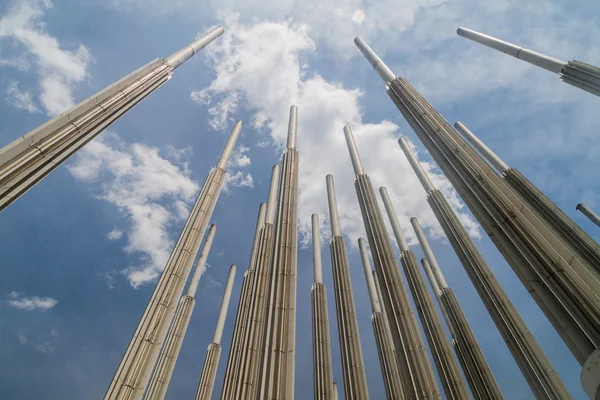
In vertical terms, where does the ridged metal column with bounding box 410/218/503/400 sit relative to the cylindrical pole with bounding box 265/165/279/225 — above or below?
below

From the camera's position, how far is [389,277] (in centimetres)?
1551

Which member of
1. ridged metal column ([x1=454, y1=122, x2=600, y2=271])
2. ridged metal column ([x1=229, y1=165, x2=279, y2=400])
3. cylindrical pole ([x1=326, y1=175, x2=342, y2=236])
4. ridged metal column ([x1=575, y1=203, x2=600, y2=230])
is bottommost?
ridged metal column ([x1=229, y1=165, x2=279, y2=400])

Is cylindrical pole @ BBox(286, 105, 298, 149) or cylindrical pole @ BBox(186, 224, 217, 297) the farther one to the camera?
cylindrical pole @ BBox(186, 224, 217, 297)

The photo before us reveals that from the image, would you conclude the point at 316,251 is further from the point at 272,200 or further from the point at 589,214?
the point at 589,214

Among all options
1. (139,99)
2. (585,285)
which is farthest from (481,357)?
(139,99)

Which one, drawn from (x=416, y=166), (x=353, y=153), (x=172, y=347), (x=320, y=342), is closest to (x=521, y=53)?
(x=416, y=166)

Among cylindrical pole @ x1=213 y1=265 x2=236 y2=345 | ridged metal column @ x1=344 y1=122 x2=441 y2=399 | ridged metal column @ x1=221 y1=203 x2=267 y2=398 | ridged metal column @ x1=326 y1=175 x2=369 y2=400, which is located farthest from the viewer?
cylindrical pole @ x1=213 y1=265 x2=236 y2=345

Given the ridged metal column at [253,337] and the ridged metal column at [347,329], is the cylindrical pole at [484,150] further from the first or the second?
the ridged metal column at [253,337]

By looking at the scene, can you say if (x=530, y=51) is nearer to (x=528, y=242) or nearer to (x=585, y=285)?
(x=528, y=242)

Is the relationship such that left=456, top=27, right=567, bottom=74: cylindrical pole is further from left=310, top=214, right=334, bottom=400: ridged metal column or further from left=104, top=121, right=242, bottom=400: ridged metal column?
left=310, top=214, right=334, bottom=400: ridged metal column

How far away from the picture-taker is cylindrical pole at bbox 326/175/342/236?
22.7m

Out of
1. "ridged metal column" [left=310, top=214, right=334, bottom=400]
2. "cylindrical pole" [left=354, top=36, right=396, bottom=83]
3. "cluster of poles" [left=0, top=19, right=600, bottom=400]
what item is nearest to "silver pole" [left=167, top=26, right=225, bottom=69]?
"cluster of poles" [left=0, top=19, right=600, bottom=400]

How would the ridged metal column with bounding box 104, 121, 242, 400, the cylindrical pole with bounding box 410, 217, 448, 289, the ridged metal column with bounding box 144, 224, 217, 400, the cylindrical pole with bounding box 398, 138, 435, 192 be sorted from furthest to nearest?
the cylindrical pole with bounding box 410, 217, 448, 289, the cylindrical pole with bounding box 398, 138, 435, 192, the ridged metal column with bounding box 144, 224, 217, 400, the ridged metal column with bounding box 104, 121, 242, 400

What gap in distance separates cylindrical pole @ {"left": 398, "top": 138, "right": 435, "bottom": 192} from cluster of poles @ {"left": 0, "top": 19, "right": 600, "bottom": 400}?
6.7 inches
